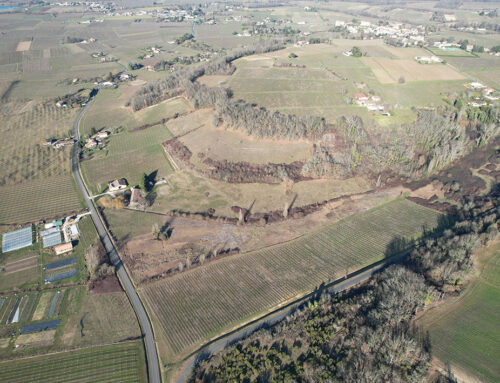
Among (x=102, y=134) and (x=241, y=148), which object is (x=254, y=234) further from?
(x=102, y=134)

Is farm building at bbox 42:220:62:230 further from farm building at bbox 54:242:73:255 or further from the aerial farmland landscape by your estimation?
farm building at bbox 54:242:73:255

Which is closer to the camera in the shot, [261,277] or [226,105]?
[261,277]

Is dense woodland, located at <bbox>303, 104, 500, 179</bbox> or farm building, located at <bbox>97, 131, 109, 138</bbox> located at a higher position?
dense woodland, located at <bbox>303, 104, 500, 179</bbox>

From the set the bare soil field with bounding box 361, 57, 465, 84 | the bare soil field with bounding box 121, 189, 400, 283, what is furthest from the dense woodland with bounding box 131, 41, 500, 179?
the bare soil field with bounding box 361, 57, 465, 84

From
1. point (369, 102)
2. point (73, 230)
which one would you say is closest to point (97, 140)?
point (73, 230)

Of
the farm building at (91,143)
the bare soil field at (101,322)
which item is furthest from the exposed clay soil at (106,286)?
the farm building at (91,143)

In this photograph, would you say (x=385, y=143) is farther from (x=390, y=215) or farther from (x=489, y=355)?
(x=489, y=355)

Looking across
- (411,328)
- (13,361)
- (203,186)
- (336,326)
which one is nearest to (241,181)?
(203,186)
